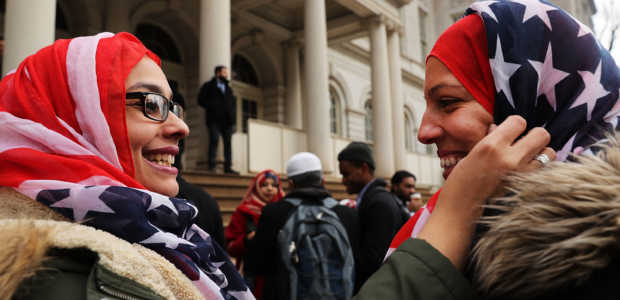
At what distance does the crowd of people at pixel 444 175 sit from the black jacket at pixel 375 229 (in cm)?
175

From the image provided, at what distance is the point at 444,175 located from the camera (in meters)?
1.27

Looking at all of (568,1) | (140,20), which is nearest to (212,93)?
(140,20)

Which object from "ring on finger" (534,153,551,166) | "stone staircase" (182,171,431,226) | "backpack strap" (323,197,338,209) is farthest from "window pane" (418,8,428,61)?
"ring on finger" (534,153,551,166)

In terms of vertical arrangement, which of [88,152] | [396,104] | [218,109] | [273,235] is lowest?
[273,235]

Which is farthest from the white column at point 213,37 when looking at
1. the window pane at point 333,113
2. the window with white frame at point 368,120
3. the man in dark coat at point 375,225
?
the window with white frame at point 368,120

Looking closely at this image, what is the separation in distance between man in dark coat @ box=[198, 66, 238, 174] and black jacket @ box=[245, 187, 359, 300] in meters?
4.61

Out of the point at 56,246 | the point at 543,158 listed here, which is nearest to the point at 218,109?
the point at 56,246

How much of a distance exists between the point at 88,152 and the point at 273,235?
1.98 m

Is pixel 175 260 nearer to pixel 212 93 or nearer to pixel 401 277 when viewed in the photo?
pixel 401 277

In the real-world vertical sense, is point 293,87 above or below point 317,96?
above

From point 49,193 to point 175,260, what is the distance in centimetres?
37

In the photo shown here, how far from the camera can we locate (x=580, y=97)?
110 cm

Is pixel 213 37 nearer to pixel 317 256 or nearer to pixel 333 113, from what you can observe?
pixel 317 256

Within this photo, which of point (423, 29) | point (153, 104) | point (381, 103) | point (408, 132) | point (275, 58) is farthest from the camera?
point (423, 29)
